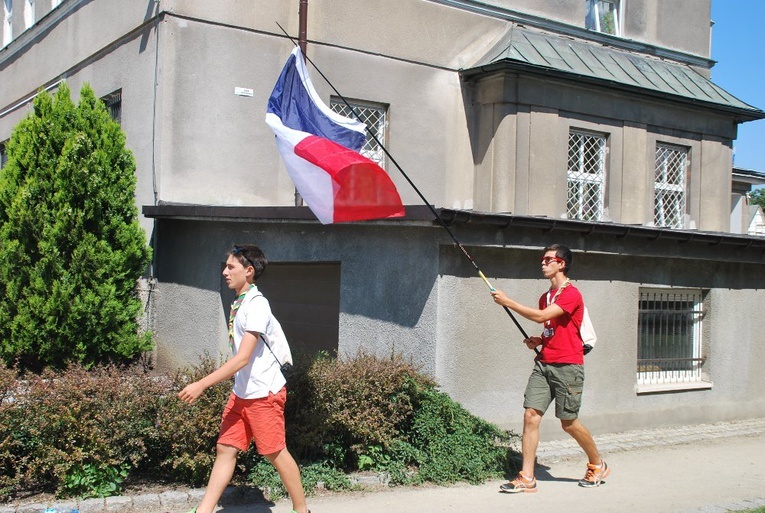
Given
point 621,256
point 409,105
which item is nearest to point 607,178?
point 409,105

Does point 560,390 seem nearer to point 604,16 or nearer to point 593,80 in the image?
point 593,80

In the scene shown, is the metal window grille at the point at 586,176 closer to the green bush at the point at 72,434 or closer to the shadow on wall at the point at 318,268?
the shadow on wall at the point at 318,268

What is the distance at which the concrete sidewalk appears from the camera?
6109mm

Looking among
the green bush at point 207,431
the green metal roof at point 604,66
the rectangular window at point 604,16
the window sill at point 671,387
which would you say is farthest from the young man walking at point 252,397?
the rectangular window at point 604,16

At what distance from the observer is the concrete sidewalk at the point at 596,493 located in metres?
6.11

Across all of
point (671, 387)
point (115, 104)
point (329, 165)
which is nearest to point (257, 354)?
point (329, 165)

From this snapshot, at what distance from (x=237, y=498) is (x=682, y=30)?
584 inches

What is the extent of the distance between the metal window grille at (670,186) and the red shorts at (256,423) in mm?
11952

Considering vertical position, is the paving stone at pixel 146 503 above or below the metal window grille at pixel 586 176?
below

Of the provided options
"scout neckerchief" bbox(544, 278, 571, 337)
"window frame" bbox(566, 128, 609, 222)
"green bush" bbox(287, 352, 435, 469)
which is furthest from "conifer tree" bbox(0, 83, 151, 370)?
"window frame" bbox(566, 128, 609, 222)

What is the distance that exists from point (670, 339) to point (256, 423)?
6316mm

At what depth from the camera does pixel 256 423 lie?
17.8 feet

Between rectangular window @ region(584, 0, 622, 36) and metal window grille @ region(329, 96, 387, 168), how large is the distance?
16.9 ft

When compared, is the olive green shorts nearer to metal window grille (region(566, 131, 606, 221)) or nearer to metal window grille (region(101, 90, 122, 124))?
metal window grille (region(566, 131, 606, 221))
